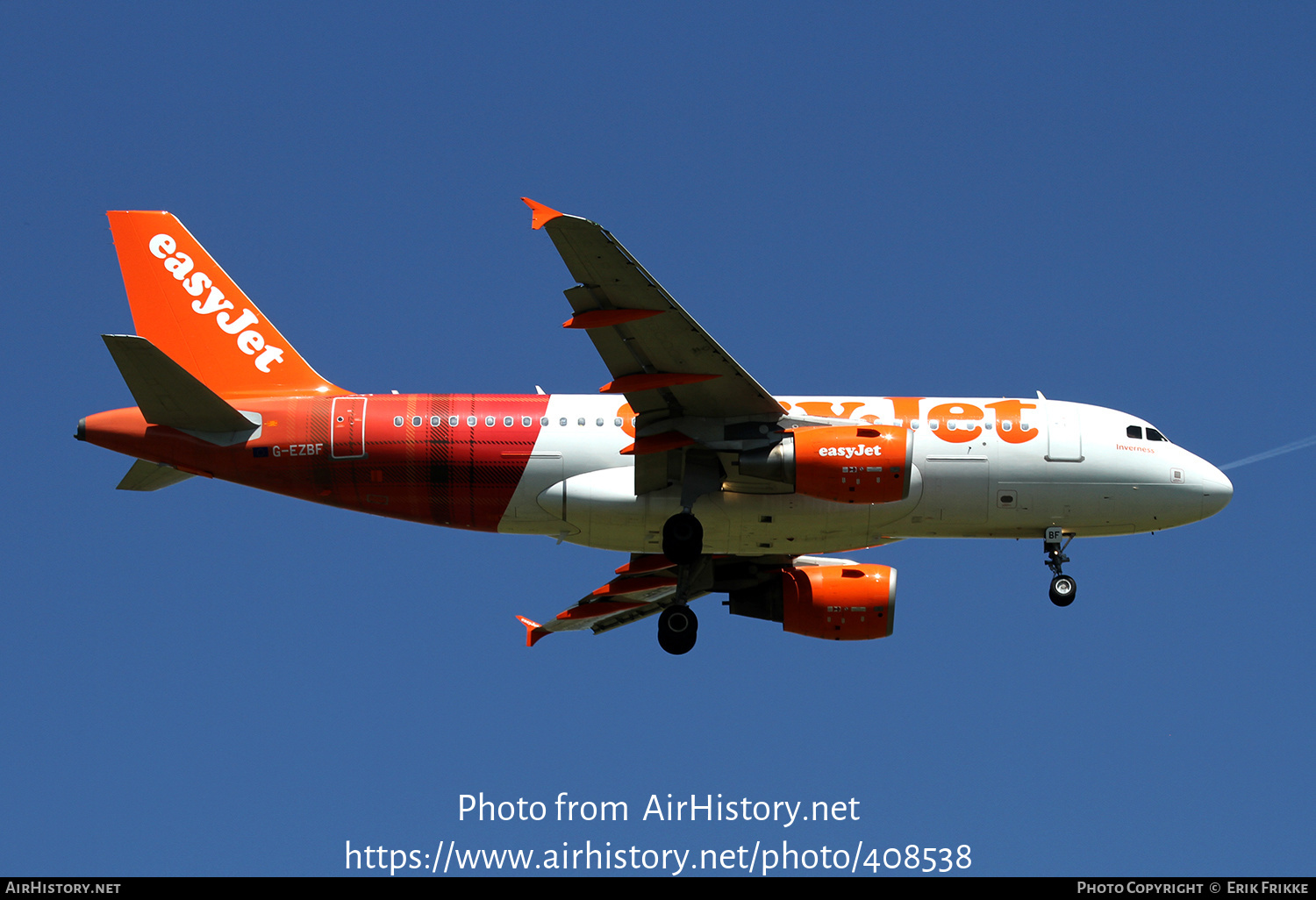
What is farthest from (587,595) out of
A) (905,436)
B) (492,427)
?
(905,436)

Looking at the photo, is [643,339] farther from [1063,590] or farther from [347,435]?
[1063,590]

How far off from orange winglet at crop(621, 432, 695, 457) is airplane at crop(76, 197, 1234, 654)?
4 cm

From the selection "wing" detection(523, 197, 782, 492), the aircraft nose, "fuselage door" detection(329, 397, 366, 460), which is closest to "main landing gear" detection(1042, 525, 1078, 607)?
the aircraft nose

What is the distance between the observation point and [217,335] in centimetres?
3588

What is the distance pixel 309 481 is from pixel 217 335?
528cm

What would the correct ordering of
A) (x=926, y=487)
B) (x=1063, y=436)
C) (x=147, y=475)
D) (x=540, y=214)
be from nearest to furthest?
(x=540, y=214) → (x=926, y=487) → (x=1063, y=436) → (x=147, y=475)

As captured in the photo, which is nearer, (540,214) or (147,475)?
(540,214)

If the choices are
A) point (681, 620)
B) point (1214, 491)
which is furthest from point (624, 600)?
point (1214, 491)

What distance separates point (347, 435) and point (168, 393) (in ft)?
12.9

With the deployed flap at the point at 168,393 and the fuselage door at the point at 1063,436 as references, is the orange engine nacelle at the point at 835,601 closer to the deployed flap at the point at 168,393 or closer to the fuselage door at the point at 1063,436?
the fuselage door at the point at 1063,436

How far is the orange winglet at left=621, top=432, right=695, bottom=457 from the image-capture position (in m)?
31.9

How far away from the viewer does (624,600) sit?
37.9m

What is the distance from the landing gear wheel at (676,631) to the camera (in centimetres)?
3375

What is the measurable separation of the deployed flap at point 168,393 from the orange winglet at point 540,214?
9393mm
